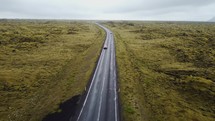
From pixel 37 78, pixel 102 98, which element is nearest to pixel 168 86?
pixel 102 98

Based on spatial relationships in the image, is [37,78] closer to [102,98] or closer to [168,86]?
[102,98]

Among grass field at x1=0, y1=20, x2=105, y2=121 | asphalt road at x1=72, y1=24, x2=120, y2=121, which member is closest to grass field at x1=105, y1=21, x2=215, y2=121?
asphalt road at x1=72, y1=24, x2=120, y2=121

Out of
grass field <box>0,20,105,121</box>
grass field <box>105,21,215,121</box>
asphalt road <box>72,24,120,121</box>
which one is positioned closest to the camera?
asphalt road <box>72,24,120,121</box>

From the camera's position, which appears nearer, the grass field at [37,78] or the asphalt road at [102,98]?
the asphalt road at [102,98]

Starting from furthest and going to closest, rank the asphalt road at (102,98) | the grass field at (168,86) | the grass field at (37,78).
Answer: the grass field at (37,78) → the grass field at (168,86) → the asphalt road at (102,98)

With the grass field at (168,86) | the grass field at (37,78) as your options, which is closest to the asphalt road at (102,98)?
the grass field at (168,86)

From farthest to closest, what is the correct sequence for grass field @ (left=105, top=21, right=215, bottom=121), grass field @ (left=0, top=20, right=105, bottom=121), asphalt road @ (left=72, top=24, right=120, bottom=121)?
grass field @ (left=0, top=20, right=105, bottom=121) → grass field @ (left=105, top=21, right=215, bottom=121) → asphalt road @ (left=72, top=24, right=120, bottom=121)

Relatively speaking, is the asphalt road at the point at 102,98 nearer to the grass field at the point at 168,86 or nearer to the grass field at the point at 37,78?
the grass field at the point at 168,86

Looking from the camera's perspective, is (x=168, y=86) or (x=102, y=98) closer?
(x=102, y=98)

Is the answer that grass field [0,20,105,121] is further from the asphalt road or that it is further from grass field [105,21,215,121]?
grass field [105,21,215,121]

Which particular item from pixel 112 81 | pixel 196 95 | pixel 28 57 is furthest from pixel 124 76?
pixel 28 57
